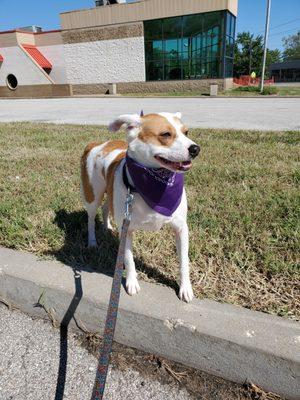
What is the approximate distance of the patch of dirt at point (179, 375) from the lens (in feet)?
6.25

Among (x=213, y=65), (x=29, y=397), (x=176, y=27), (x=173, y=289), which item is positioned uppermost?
(x=176, y=27)

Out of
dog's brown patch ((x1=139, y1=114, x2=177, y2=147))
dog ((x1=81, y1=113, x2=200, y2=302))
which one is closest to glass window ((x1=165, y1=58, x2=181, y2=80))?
dog ((x1=81, y1=113, x2=200, y2=302))

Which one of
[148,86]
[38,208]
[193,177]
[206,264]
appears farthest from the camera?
[148,86]

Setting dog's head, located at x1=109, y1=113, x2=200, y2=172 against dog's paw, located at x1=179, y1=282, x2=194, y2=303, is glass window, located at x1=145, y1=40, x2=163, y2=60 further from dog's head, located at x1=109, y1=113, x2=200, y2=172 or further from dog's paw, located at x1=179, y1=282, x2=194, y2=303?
dog's paw, located at x1=179, y1=282, x2=194, y2=303

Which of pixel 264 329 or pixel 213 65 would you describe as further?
pixel 213 65

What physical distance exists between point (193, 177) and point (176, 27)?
25.8 meters

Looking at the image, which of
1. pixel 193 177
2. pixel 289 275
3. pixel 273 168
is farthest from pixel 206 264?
pixel 273 168

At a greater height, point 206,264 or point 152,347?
point 206,264

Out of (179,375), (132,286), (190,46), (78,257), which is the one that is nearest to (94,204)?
(78,257)

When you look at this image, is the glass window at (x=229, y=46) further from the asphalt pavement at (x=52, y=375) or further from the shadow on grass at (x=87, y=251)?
the asphalt pavement at (x=52, y=375)

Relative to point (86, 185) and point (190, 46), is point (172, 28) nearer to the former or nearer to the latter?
point (190, 46)

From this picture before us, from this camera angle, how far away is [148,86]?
1136 inches

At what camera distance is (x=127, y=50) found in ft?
94.8

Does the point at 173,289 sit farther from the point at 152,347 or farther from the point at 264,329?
the point at 264,329
